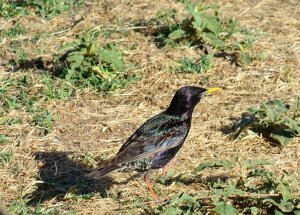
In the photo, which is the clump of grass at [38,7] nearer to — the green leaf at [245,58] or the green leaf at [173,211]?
the green leaf at [245,58]

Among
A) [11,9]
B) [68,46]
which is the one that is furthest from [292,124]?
[11,9]

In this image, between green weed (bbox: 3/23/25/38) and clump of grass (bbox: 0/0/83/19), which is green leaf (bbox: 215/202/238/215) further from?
clump of grass (bbox: 0/0/83/19)

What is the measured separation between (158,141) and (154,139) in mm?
42

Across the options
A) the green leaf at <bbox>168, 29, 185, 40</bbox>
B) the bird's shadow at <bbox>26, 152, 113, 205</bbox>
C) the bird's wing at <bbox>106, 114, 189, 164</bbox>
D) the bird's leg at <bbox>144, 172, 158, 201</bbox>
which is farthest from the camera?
the green leaf at <bbox>168, 29, 185, 40</bbox>

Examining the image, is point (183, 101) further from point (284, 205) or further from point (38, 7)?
point (38, 7)

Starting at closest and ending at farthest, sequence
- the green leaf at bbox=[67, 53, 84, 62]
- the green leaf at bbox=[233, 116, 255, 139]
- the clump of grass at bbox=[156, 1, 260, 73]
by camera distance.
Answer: the green leaf at bbox=[233, 116, 255, 139] → the green leaf at bbox=[67, 53, 84, 62] → the clump of grass at bbox=[156, 1, 260, 73]

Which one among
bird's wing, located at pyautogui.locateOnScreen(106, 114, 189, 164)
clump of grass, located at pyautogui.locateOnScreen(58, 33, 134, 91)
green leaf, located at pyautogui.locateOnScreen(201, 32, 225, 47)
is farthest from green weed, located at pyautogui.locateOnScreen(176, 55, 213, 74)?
bird's wing, located at pyautogui.locateOnScreen(106, 114, 189, 164)

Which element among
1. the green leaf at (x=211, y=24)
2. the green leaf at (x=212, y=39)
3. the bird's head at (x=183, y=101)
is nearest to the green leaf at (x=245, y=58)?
the green leaf at (x=212, y=39)

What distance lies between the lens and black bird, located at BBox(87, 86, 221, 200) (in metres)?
6.26

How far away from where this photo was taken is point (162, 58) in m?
8.85

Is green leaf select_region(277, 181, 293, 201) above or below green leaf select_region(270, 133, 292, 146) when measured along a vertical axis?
above

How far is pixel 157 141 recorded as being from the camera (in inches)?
258

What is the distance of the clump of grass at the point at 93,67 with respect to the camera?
8.38 metres

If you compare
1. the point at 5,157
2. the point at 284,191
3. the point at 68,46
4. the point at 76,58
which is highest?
the point at 68,46
